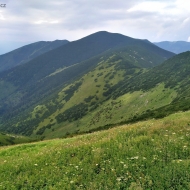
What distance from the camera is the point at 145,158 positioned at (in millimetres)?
12023

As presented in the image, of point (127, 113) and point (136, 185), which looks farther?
point (127, 113)

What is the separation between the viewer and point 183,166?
10.7 metres

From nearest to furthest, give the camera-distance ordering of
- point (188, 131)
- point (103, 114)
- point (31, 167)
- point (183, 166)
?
point (183, 166) < point (31, 167) < point (188, 131) < point (103, 114)

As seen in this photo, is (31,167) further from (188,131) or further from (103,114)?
(103,114)

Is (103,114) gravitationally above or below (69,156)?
below

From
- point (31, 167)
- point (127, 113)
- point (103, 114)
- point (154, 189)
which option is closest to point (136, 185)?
point (154, 189)

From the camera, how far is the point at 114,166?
12.0 m

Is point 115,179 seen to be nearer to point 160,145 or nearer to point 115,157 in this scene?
point 115,157

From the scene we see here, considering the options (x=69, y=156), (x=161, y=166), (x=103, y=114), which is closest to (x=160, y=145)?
(x=161, y=166)

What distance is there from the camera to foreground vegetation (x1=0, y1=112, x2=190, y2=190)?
34.3 ft

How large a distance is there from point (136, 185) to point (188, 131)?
23.4 ft

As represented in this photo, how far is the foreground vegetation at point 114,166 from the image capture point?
10.5 metres

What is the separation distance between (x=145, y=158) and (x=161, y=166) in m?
1.04

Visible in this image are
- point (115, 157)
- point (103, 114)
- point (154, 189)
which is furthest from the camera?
point (103, 114)
